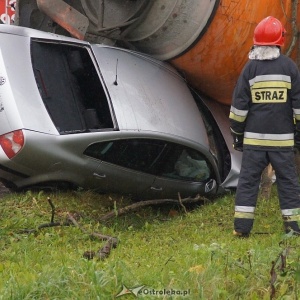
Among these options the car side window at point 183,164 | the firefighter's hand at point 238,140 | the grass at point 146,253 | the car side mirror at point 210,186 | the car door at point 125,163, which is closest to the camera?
the grass at point 146,253

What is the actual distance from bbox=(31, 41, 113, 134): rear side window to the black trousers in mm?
1400

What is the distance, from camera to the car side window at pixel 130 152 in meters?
6.29

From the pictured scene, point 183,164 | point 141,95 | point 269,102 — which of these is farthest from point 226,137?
point 269,102

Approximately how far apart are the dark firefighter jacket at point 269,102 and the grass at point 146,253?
2.43 feet

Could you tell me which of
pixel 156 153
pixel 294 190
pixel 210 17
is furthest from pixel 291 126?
pixel 210 17

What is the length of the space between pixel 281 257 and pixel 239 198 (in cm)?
202

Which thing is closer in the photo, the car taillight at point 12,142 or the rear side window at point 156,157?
the car taillight at point 12,142

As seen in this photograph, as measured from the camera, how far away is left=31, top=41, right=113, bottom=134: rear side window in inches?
246

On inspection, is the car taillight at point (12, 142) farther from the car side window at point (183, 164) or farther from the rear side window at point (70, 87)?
the car side window at point (183, 164)

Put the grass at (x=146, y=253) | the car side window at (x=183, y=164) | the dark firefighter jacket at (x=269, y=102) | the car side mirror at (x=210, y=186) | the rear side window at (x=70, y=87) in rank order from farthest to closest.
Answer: the car side mirror at (x=210, y=186) → the car side window at (x=183, y=164) → the rear side window at (x=70, y=87) → the dark firefighter jacket at (x=269, y=102) → the grass at (x=146, y=253)

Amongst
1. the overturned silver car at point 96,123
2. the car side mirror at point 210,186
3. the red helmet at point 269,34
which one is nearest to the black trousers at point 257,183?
the red helmet at point 269,34

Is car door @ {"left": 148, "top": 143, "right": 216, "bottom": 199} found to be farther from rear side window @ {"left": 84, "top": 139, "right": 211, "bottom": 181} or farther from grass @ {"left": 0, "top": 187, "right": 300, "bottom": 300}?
grass @ {"left": 0, "top": 187, "right": 300, "bottom": 300}

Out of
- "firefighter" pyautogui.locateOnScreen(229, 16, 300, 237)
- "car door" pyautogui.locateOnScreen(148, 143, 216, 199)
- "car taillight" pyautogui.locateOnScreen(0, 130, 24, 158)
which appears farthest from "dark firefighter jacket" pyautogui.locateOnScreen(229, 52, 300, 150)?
"car taillight" pyautogui.locateOnScreen(0, 130, 24, 158)

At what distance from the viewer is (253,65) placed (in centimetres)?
552
